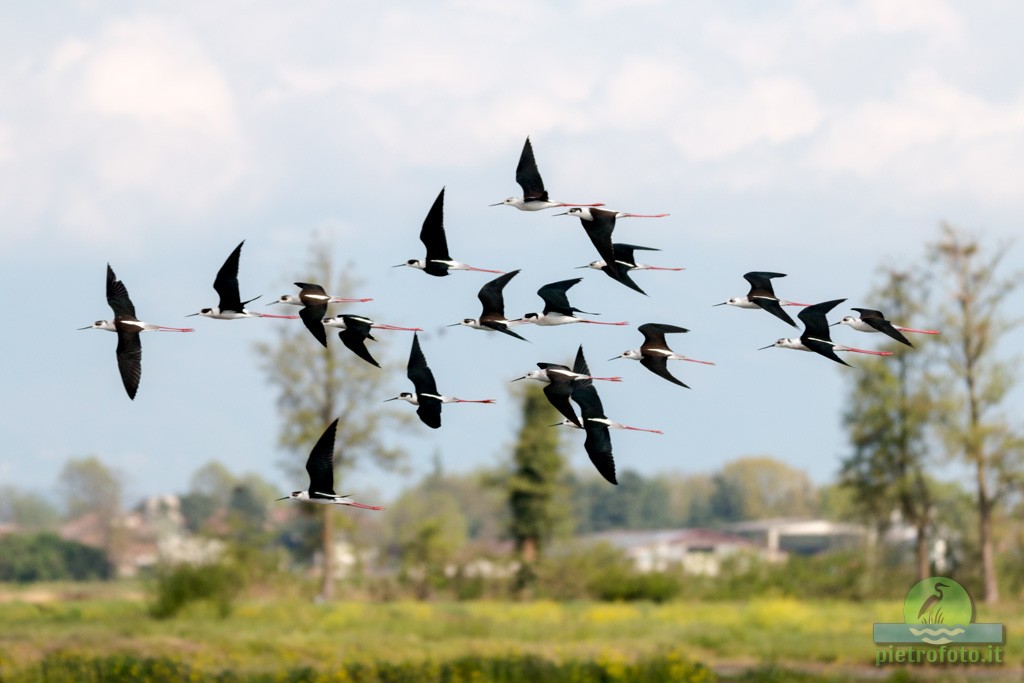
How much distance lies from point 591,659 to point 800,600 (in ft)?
97.6

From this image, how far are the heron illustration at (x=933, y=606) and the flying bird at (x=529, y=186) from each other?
98.7ft

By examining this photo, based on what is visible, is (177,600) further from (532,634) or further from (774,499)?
(774,499)

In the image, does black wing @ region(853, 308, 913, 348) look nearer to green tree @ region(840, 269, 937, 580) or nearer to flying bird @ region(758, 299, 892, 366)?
flying bird @ region(758, 299, 892, 366)

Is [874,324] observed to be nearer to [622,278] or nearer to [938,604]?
[622,278]

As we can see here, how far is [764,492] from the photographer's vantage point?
158500 millimetres

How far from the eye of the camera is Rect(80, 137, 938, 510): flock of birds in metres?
7.63

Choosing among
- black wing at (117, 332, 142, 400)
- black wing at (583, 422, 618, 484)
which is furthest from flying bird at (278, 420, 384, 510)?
black wing at (583, 422, 618, 484)

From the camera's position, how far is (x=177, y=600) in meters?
40.4

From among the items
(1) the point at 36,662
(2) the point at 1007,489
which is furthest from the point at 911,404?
(1) the point at 36,662

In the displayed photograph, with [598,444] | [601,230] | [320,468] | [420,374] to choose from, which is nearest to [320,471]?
[320,468]

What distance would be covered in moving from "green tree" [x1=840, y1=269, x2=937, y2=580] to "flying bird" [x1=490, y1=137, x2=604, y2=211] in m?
46.9

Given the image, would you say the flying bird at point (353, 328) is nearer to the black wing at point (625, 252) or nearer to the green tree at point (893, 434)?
the black wing at point (625, 252)

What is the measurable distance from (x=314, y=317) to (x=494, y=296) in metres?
1.11

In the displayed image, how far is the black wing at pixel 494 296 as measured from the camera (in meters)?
8.30
